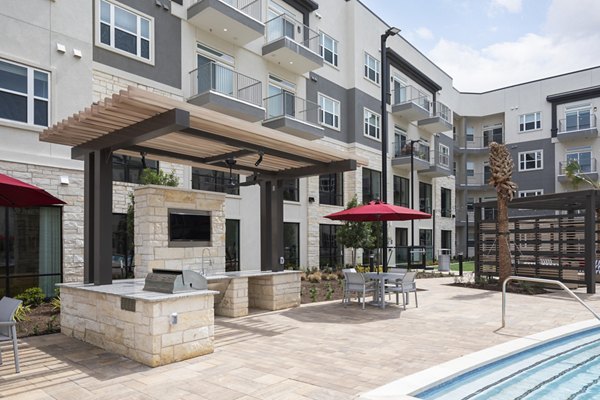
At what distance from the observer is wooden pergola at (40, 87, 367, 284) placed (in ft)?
20.7

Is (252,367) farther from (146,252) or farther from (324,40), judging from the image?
(324,40)

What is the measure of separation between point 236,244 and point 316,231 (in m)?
5.17

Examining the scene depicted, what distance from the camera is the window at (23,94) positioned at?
11.2 metres

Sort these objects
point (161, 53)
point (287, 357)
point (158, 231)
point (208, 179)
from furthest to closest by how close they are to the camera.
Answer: point (208, 179)
point (161, 53)
point (158, 231)
point (287, 357)

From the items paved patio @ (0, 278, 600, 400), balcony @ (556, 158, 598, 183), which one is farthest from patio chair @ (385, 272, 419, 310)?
balcony @ (556, 158, 598, 183)

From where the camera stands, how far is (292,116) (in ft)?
65.2

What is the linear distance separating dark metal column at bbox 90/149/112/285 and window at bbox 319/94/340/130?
15739 mm

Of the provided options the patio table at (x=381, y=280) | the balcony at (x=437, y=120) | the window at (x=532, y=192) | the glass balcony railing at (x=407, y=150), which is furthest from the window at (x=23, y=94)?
the window at (x=532, y=192)

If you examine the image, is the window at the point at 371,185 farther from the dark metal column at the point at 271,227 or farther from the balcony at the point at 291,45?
the dark metal column at the point at 271,227

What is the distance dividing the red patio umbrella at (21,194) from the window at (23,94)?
5.67 meters

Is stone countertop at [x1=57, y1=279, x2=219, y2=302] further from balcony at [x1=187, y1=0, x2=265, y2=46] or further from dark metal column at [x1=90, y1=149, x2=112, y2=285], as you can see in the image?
balcony at [x1=187, y1=0, x2=265, y2=46]

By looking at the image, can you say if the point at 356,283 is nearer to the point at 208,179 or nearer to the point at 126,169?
the point at 126,169

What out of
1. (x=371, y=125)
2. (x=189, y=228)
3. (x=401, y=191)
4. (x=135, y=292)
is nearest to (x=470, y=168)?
(x=401, y=191)

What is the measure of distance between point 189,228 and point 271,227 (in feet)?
6.60
